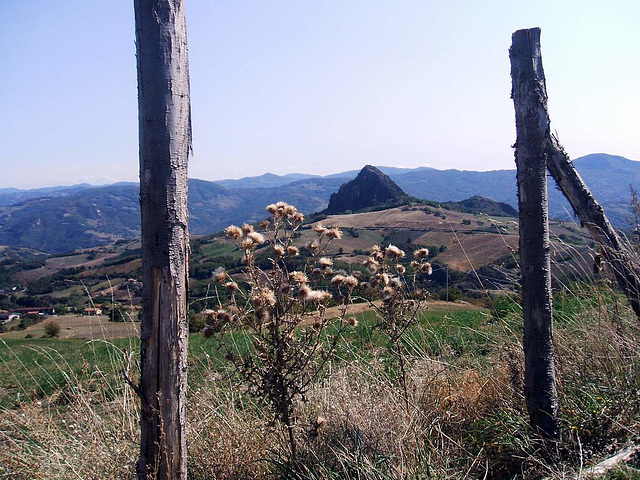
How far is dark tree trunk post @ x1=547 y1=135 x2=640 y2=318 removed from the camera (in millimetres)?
3250

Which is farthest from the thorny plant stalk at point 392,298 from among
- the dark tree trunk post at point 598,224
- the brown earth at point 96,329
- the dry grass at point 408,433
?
the brown earth at point 96,329

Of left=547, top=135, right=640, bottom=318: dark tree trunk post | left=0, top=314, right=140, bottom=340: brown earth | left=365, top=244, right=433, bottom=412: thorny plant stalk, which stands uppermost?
left=547, top=135, right=640, bottom=318: dark tree trunk post

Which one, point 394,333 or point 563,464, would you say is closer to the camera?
point 563,464

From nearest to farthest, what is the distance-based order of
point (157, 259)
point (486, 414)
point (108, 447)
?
point (157, 259), point (108, 447), point (486, 414)

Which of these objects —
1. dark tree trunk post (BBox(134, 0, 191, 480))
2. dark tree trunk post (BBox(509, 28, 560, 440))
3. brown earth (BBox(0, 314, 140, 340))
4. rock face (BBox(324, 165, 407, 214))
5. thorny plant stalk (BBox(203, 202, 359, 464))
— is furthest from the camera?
rock face (BBox(324, 165, 407, 214))

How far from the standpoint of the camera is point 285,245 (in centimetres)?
294

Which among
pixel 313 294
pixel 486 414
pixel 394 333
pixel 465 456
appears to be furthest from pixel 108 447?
pixel 486 414

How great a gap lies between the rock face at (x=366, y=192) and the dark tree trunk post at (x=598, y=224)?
9149 centimetres

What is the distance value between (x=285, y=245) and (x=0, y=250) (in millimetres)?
176993

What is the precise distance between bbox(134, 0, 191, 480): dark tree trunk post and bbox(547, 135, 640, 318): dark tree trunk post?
96.4 inches

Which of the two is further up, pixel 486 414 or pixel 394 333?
pixel 394 333

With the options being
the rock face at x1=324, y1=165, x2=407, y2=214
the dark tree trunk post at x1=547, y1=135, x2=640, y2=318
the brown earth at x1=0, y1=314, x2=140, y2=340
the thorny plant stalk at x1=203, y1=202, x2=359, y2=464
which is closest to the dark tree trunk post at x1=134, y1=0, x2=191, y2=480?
the thorny plant stalk at x1=203, y1=202, x2=359, y2=464

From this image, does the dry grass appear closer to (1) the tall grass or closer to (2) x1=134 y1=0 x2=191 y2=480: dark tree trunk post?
(1) the tall grass

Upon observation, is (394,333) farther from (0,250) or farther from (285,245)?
(0,250)
